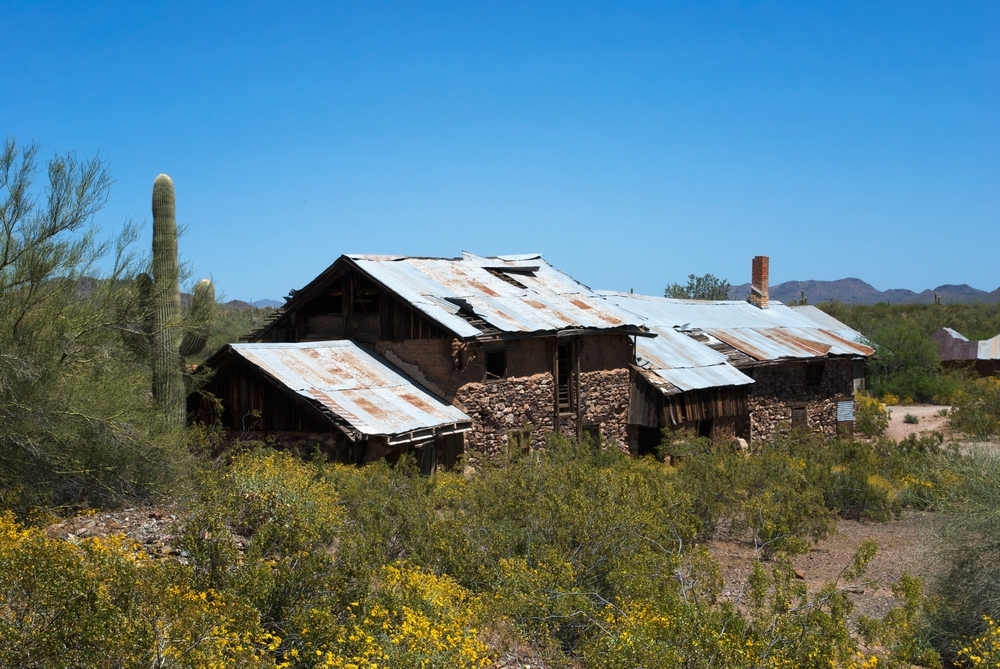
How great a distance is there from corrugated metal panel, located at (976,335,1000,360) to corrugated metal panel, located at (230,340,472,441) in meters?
32.2

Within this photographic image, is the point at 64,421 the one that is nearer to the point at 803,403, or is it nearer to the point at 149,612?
the point at 149,612

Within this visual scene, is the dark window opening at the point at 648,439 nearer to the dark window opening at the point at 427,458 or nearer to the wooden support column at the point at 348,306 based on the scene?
the dark window opening at the point at 427,458

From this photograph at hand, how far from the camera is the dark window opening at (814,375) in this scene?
2772 centimetres

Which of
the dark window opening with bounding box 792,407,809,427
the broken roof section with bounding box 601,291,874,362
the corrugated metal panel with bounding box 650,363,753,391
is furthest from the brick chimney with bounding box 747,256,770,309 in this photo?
the corrugated metal panel with bounding box 650,363,753,391

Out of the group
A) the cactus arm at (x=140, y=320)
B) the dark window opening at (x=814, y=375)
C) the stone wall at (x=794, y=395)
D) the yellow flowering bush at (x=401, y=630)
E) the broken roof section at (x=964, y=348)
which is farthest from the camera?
the broken roof section at (x=964, y=348)

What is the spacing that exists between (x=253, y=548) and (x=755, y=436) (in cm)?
1944

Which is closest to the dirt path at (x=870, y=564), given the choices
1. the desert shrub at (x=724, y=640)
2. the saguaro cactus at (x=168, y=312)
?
the desert shrub at (x=724, y=640)

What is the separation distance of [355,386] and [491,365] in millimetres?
3337

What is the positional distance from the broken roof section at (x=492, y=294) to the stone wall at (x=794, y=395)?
17.6ft

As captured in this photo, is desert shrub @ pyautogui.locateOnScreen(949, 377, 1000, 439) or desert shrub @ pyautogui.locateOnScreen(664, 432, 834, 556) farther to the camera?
desert shrub @ pyautogui.locateOnScreen(949, 377, 1000, 439)

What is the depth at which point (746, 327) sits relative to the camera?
96.4ft

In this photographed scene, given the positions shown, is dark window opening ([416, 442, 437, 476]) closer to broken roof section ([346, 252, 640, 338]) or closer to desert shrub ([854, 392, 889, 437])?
broken roof section ([346, 252, 640, 338])

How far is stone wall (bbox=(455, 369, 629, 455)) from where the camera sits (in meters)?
18.2

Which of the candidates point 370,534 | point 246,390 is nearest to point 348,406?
point 246,390
